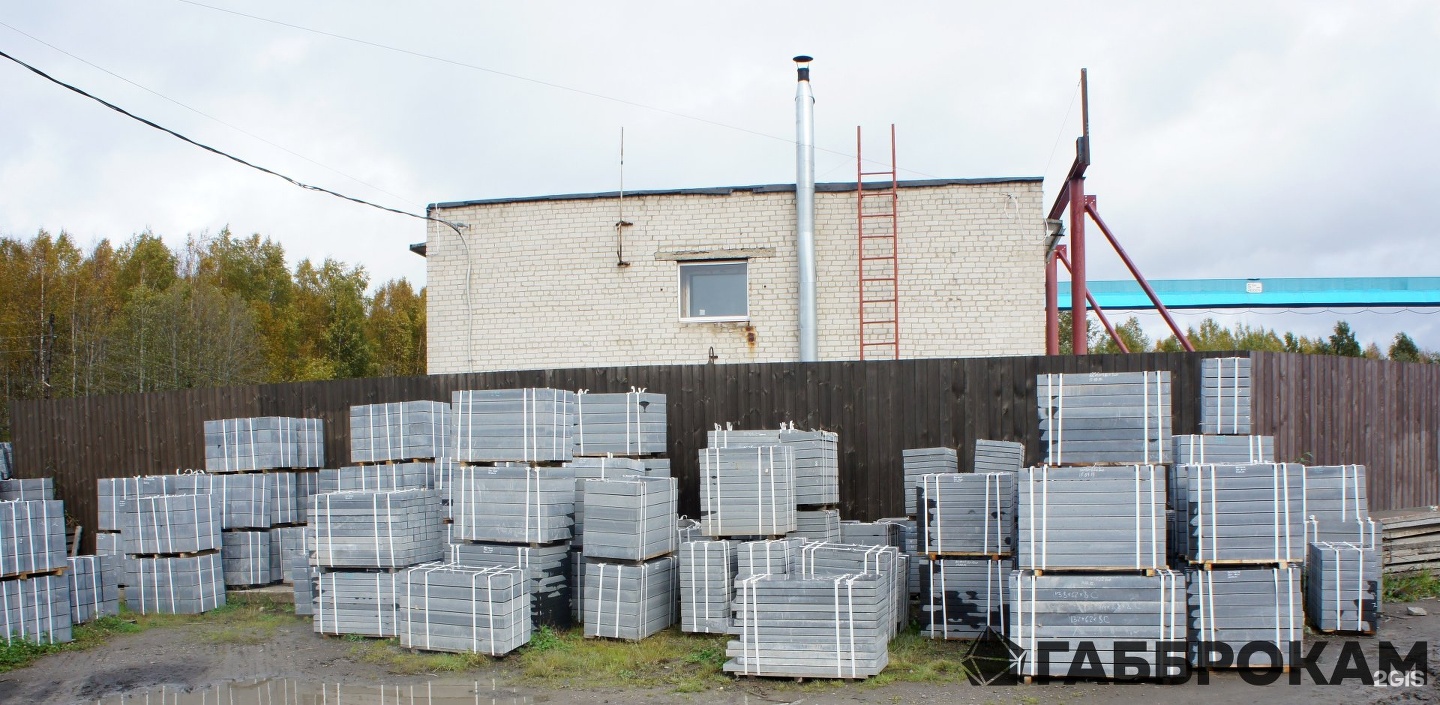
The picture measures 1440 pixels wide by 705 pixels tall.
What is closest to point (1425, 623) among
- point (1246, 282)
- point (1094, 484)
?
point (1094, 484)

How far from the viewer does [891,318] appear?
55.4 feet

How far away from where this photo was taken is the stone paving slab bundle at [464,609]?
970cm

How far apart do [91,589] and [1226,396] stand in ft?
44.6

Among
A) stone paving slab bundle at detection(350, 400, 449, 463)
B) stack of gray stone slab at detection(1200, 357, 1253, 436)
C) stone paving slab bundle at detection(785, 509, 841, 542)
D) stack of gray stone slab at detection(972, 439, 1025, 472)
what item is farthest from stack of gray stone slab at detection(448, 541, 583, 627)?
stack of gray stone slab at detection(1200, 357, 1253, 436)

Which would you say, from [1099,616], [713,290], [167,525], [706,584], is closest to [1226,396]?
[1099,616]

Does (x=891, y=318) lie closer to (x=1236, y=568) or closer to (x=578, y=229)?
(x=578, y=229)

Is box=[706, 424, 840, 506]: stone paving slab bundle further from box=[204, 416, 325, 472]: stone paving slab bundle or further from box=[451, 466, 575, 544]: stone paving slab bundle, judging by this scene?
box=[204, 416, 325, 472]: stone paving slab bundle

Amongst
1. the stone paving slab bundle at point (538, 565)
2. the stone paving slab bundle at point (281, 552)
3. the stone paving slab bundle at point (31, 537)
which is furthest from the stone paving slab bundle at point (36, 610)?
the stone paving slab bundle at point (538, 565)

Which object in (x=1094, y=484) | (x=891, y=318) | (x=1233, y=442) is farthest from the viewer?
(x=891, y=318)

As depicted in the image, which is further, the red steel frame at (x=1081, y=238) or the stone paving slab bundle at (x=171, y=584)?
the red steel frame at (x=1081, y=238)

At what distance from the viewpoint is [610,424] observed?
1234cm

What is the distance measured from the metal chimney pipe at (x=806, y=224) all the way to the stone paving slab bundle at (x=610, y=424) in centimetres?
501

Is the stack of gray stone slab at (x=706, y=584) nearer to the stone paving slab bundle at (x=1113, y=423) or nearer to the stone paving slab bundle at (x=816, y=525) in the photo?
the stone paving slab bundle at (x=816, y=525)

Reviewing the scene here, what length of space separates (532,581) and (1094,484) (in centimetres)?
570
